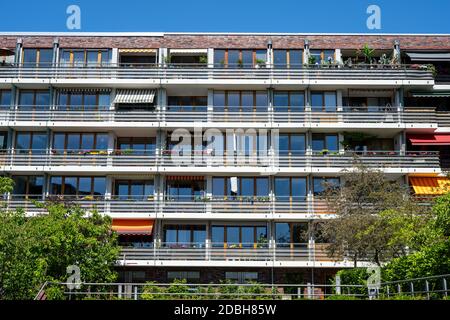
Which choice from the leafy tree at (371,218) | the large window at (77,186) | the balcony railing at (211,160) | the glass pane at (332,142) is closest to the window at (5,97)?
the balcony railing at (211,160)

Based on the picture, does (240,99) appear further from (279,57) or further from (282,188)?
(282,188)

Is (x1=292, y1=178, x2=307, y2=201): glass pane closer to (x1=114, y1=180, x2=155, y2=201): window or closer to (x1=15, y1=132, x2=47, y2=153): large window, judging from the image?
(x1=114, y1=180, x2=155, y2=201): window

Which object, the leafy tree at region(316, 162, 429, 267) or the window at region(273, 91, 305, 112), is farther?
the window at region(273, 91, 305, 112)

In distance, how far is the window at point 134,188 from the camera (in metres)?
43.3

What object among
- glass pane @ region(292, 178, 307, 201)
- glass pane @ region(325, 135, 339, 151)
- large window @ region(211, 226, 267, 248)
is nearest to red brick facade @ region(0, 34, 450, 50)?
glass pane @ region(325, 135, 339, 151)

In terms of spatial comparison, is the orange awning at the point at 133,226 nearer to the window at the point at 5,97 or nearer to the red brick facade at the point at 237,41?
the window at the point at 5,97

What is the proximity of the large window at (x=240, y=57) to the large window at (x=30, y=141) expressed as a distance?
40.6ft

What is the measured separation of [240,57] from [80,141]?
1194 centimetres

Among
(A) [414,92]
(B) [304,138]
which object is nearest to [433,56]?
(A) [414,92]

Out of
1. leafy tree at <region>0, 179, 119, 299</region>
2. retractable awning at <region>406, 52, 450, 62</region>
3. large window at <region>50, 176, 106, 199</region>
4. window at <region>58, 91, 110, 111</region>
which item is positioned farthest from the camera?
window at <region>58, 91, 110, 111</region>

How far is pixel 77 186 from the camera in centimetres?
4325

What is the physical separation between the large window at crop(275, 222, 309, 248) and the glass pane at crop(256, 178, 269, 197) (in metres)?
2.17

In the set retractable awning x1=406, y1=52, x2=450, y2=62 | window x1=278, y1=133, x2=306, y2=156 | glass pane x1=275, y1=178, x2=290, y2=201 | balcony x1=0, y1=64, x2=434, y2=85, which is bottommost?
glass pane x1=275, y1=178, x2=290, y2=201

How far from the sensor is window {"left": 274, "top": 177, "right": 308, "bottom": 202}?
4297 centimetres
